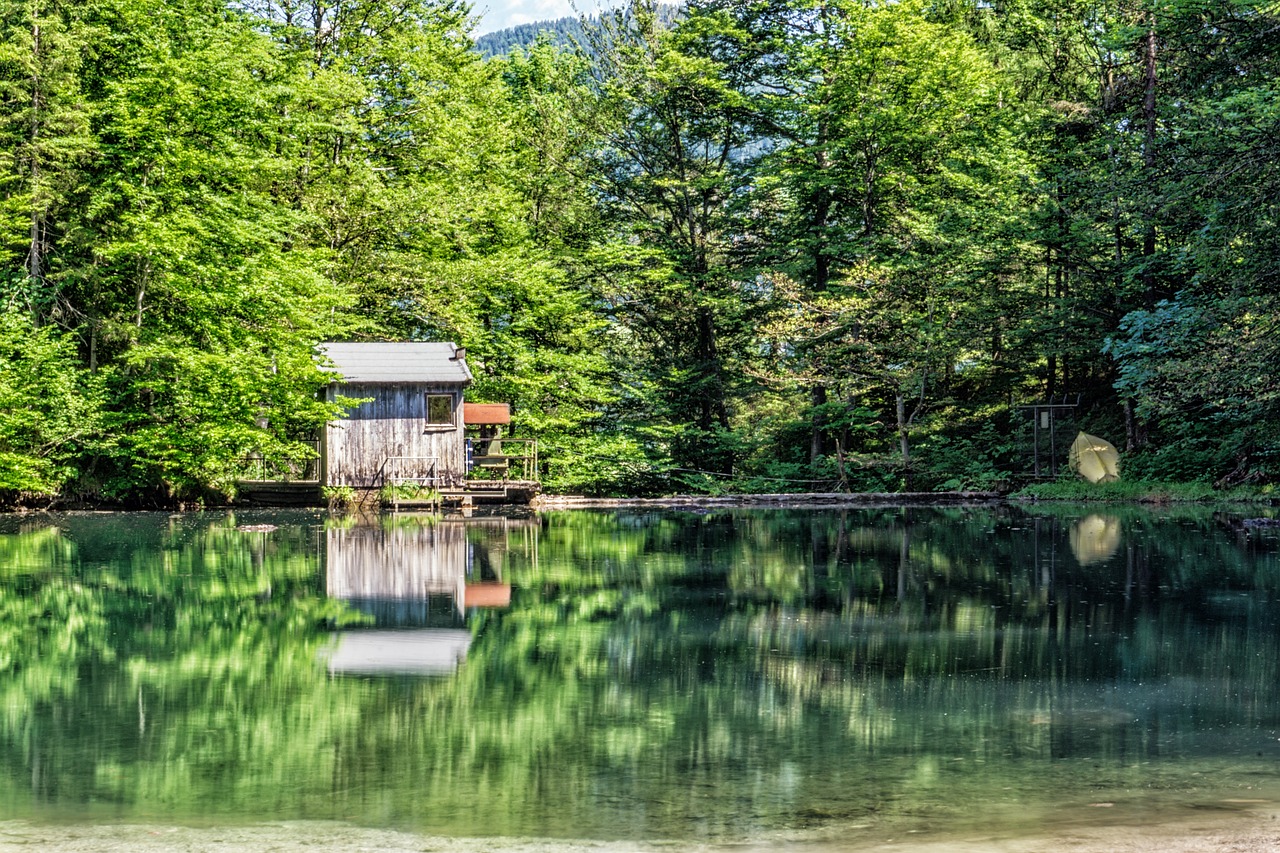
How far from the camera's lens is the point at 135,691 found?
32.2ft

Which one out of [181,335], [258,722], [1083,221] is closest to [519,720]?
[258,722]

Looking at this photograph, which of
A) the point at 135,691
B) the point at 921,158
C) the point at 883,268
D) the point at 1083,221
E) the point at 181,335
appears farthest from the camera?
the point at 921,158

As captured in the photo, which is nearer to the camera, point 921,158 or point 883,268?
point 883,268

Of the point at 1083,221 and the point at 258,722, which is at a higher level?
the point at 1083,221

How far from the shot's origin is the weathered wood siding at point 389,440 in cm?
3072

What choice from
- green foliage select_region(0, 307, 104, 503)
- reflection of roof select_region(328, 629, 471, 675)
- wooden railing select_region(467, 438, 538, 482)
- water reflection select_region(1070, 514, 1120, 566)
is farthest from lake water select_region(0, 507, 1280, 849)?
wooden railing select_region(467, 438, 538, 482)

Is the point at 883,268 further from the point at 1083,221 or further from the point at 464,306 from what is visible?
the point at 464,306

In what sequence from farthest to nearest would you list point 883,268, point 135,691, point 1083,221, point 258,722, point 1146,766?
point 883,268, point 1083,221, point 135,691, point 258,722, point 1146,766

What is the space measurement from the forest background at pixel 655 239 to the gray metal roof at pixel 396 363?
118 cm

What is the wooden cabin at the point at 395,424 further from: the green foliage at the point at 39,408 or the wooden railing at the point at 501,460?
the green foliage at the point at 39,408

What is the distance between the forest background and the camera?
27.1 metres

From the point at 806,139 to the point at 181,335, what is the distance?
59.1 feet

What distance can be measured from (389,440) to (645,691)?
72.4 feet

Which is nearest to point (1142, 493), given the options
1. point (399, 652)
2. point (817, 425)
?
point (817, 425)
